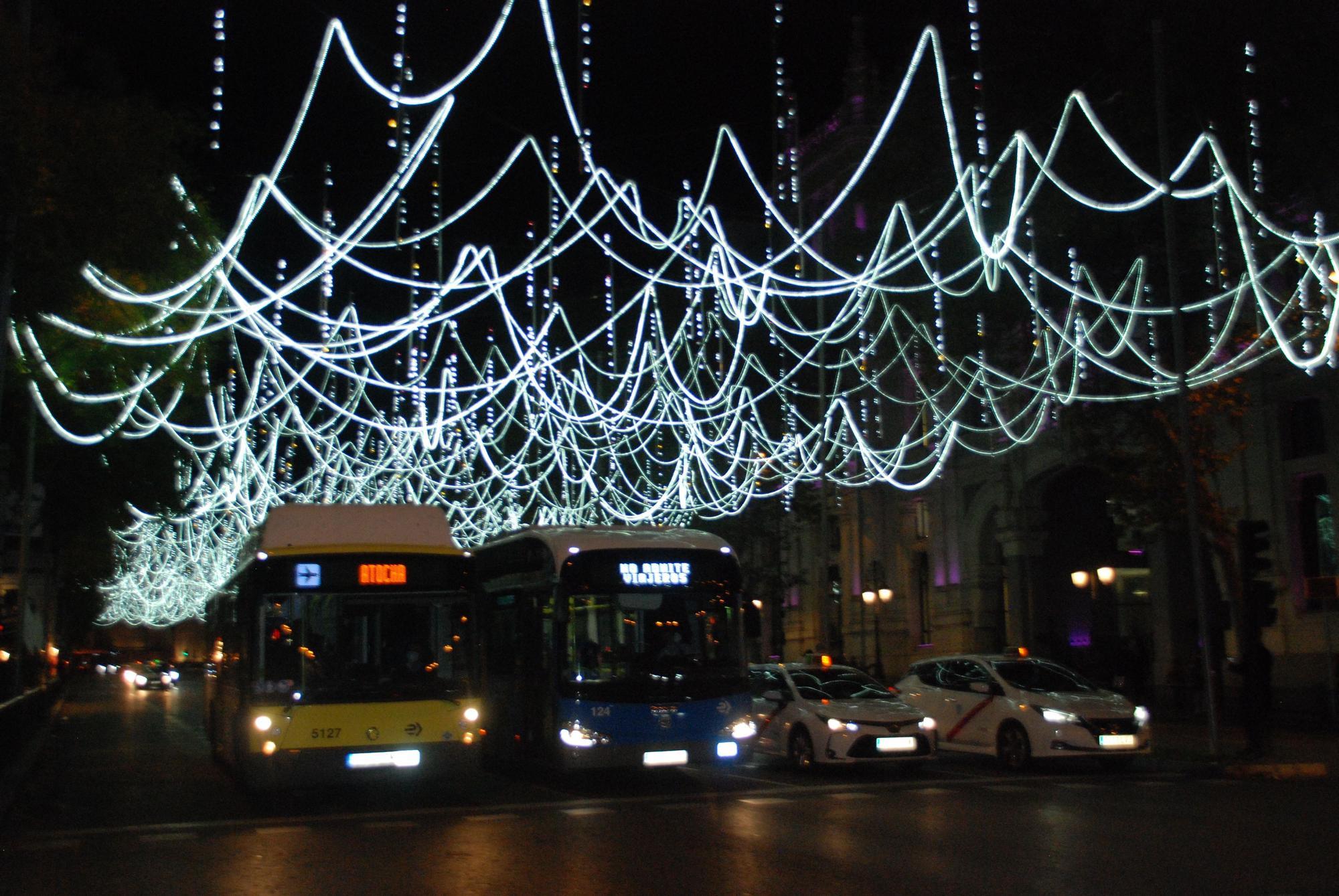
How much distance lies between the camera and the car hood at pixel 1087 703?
674 inches

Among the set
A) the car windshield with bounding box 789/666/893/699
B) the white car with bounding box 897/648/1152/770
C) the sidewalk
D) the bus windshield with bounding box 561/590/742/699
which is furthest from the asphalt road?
the bus windshield with bounding box 561/590/742/699

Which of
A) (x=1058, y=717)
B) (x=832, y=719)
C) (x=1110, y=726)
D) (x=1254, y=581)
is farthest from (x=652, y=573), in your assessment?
(x=1254, y=581)

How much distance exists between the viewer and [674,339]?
34.2m

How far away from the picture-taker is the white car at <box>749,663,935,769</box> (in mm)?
17031

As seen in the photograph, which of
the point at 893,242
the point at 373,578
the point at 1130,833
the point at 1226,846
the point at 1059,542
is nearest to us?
the point at 1226,846

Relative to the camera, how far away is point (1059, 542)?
3850cm

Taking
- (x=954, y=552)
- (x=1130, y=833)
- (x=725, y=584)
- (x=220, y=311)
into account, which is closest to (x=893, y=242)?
(x=954, y=552)

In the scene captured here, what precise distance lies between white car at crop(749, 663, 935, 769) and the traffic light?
4.34m

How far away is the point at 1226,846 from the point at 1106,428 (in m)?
14.1

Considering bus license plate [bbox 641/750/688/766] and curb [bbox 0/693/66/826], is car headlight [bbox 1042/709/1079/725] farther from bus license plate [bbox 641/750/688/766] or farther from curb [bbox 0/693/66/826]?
curb [bbox 0/693/66/826]

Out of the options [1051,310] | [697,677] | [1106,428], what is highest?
[1051,310]

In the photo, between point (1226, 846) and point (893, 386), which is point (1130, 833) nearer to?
point (1226, 846)

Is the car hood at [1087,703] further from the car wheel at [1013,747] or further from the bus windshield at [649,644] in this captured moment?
the bus windshield at [649,644]

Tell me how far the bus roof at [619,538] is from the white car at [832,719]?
1.81 m
